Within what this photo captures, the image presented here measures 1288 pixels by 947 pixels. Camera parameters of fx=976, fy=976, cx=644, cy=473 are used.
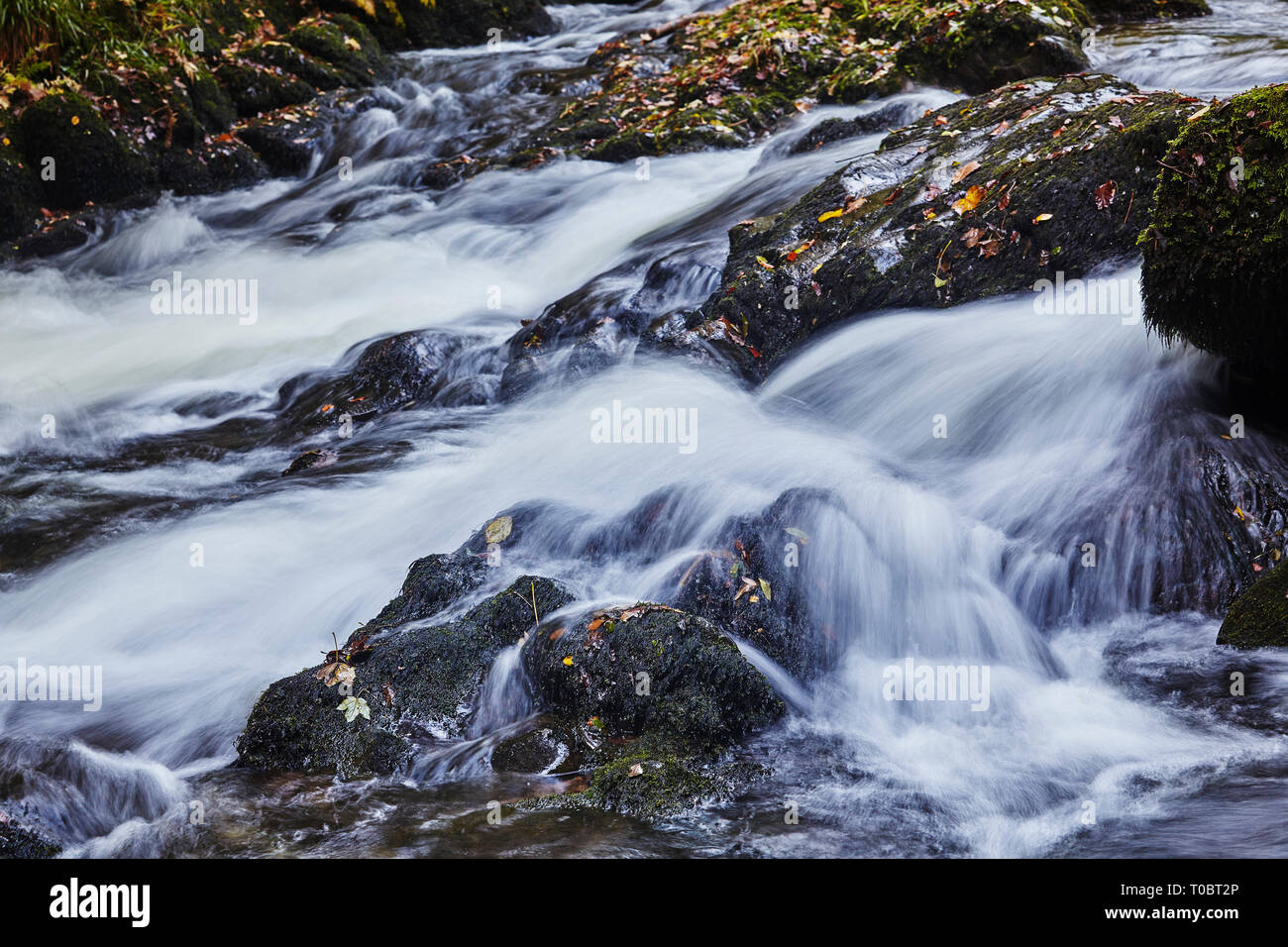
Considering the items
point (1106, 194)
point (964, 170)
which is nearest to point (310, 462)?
point (964, 170)

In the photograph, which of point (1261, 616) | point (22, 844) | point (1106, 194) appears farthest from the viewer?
point (1106, 194)

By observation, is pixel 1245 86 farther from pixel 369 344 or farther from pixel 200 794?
pixel 200 794

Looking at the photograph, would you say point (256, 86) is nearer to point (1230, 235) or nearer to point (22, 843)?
point (22, 843)

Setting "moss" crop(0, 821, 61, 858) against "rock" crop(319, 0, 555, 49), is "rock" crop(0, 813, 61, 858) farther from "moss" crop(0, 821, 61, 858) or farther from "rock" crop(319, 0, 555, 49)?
"rock" crop(319, 0, 555, 49)

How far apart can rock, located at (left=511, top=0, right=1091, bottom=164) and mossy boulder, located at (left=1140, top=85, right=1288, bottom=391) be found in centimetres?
642

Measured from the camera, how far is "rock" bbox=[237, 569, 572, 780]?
411 centimetres

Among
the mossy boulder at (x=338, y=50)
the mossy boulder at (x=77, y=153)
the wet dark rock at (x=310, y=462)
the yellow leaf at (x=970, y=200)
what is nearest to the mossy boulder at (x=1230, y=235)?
the yellow leaf at (x=970, y=200)

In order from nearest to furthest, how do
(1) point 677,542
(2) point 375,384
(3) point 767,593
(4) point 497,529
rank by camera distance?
(3) point 767,593 → (1) point 677,542 → (4) point 497,529 → (2) point 375,384

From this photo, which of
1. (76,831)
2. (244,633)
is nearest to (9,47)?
(244,633)

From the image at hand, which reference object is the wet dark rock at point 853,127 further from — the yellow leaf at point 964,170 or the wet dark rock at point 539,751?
the wet dark rock at point 539,751

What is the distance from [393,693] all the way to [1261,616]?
3699 millimetres

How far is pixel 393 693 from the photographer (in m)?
4.29

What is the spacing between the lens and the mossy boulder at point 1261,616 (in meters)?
4.02

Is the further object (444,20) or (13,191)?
(444,20)
